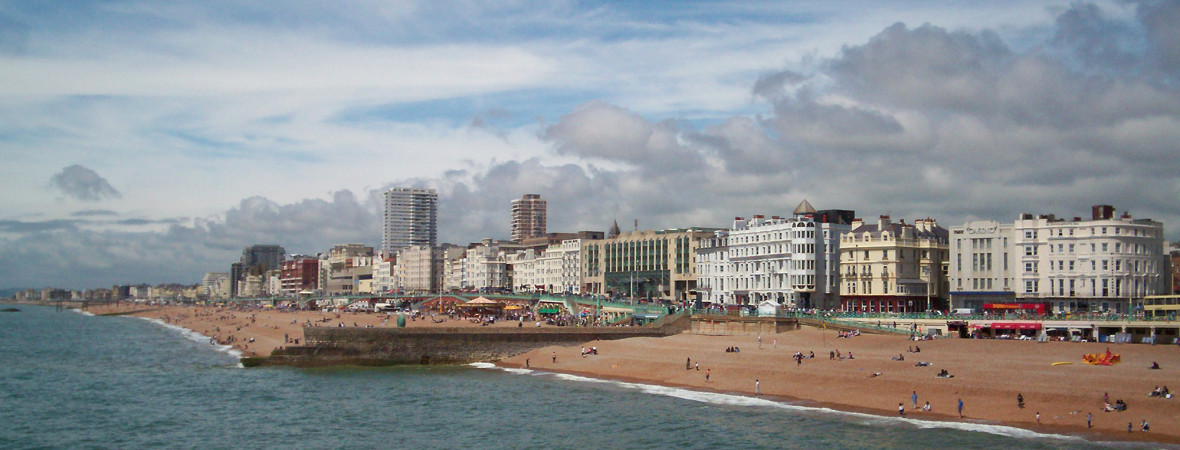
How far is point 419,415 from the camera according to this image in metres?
47.0

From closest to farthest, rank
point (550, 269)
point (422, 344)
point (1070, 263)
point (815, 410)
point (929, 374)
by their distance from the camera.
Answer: point (815, 410), point (929, 374), point (422, 344), point (1070, 263), point (550, 269)

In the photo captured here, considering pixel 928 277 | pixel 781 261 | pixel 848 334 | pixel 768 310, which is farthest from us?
pixel 781 261

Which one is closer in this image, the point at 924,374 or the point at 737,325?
the point at 924,374

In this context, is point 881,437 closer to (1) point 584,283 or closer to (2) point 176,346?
(2) point 176,346

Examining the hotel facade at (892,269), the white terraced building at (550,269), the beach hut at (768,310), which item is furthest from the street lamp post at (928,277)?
the white terraced building at (550,269)

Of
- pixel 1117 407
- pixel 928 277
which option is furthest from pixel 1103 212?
pixel 1117 407

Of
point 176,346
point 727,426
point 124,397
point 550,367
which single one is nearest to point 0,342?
point 176,346

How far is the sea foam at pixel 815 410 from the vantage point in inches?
1475

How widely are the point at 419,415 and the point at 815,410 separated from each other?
18.7 m

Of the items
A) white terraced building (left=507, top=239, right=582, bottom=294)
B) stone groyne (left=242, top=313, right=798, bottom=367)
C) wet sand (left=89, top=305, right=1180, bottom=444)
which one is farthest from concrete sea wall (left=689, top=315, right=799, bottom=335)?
white terraced building (left=507, top=239, right=582, bottom=294)

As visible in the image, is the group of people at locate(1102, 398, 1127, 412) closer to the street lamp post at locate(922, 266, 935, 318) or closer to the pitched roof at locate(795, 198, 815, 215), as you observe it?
the street lamp post at locate(922, 266, 935, 318)

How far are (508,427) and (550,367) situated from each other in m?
23.2

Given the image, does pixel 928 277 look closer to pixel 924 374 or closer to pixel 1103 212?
pixel 1103 212

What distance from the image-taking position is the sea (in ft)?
127
